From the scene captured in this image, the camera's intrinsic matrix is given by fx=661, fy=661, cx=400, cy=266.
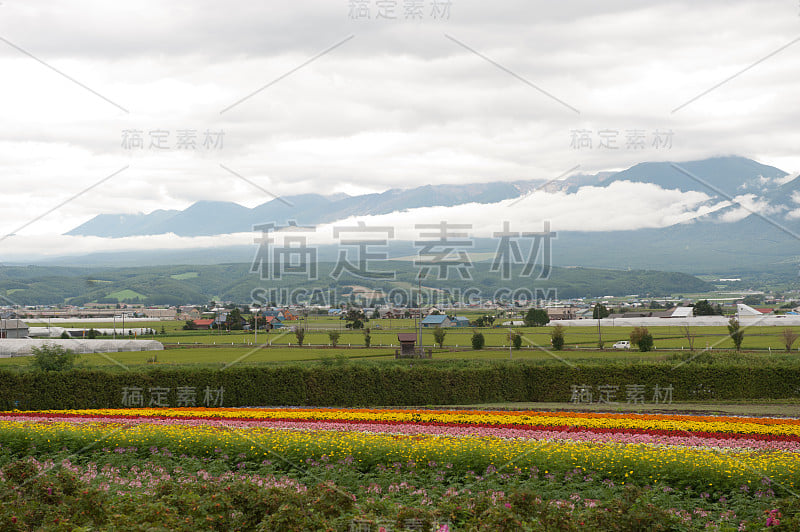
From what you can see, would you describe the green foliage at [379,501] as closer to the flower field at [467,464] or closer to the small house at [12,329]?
the flower field at [467,464]

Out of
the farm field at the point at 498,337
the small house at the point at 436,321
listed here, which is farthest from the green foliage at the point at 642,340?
the small house at the point at 436,321

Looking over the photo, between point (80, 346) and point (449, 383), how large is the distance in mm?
37262

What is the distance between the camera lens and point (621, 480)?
12539mm

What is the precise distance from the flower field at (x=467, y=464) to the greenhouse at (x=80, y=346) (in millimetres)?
35218

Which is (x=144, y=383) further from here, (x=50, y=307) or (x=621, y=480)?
(x=50, y=307)

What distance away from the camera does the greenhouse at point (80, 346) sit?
50219mm

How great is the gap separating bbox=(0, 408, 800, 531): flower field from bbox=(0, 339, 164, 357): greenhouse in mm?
35218

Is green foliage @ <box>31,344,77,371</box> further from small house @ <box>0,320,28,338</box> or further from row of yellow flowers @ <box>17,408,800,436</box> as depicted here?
→ small house @ <box>0,320,28,338</box>

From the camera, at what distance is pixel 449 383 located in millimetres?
32281

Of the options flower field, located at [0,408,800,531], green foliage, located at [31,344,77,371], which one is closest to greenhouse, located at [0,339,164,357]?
green foliage, located at [31,344,77,371]

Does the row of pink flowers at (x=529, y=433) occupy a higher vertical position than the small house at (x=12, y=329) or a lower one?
higher

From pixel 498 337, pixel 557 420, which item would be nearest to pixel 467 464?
pixel 557 420

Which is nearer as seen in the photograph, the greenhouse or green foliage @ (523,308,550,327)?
the greenhouse

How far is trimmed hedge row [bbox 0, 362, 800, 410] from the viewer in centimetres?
3111
